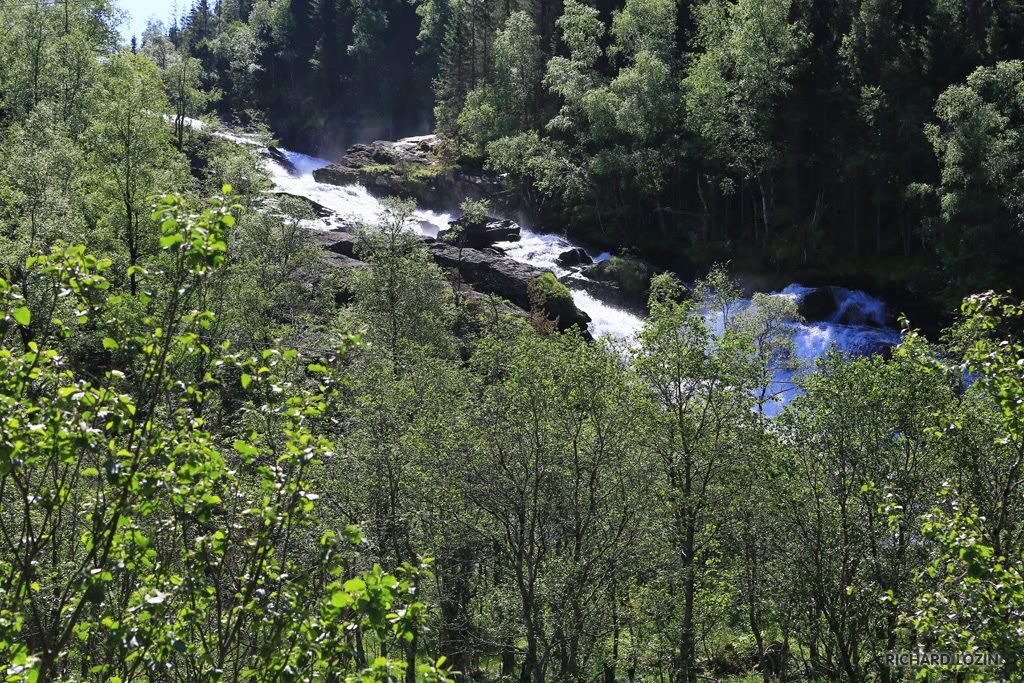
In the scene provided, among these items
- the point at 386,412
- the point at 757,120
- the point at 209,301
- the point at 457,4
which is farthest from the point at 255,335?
the point at 457,4

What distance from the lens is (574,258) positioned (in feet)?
207

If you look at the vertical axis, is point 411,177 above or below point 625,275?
above

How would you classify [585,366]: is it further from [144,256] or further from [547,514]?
[144,256]

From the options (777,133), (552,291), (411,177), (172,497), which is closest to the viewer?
(172,497)

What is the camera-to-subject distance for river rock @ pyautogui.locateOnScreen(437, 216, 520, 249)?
61653 millimetres

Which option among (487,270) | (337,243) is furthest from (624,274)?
(337,243)

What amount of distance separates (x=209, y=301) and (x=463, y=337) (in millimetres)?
16983

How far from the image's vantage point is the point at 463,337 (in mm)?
46469

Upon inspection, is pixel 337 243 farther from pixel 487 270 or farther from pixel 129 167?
pixel 129 167

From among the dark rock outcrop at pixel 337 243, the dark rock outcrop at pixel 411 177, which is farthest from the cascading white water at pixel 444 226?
the dark rock outcrop at pixel 337 243

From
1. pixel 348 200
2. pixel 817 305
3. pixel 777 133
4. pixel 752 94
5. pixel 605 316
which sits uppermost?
pixel 752 94

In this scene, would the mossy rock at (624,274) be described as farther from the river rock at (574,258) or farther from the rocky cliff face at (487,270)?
the rocky cliff face at (487,270)

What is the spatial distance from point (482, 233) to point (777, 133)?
2573 centimetres

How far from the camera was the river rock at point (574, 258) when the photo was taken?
6193 cm
